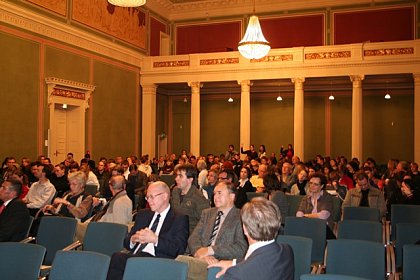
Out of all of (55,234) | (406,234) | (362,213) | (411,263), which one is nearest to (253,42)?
(362,213)

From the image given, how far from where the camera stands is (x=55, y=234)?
4719mm

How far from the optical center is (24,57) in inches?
445

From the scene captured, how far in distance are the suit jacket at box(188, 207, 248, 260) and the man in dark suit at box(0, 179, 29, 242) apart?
1881 mm

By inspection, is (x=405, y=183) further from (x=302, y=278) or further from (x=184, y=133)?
(x=184, y=133)

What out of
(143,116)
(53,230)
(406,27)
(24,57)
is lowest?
(53,230)

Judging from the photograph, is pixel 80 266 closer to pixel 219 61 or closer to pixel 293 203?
pixel 293 203

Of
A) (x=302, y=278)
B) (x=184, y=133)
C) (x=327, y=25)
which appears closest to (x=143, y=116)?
(x=184, y=133)

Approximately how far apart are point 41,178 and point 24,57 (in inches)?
223

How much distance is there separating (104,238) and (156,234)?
0.78 metres

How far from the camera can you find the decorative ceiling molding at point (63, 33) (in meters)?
10.8

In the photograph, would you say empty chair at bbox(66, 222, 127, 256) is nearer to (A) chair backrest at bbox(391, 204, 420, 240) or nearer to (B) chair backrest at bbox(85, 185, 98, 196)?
(A) chair backrest at bbox(391, 204, 420, 240)

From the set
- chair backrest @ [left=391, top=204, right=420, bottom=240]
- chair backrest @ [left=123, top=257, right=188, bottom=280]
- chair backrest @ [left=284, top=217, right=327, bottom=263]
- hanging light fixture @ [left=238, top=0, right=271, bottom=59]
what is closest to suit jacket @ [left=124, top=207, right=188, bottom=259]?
chair backrest @ [left=123, top=257, right=188, bottom=280]

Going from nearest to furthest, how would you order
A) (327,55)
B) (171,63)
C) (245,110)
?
(327,55)
(245,110)
(171,63)

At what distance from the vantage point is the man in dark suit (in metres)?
4.60
